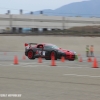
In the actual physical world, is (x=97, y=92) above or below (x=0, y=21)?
below

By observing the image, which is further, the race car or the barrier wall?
the barrier wall

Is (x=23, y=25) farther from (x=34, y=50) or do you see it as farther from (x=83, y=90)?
(x=83, y=90)

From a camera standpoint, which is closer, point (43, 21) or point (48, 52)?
point (48, 52)

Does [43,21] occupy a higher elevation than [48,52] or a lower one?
higher

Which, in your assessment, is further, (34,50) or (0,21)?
(0,21)

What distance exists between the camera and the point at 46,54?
90.7 feet

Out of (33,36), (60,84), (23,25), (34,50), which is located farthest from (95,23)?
(60,84)

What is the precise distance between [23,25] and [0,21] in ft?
22.8

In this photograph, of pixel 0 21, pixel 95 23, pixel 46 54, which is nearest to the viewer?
pixel 46 54

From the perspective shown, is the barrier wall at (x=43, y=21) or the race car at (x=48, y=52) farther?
the barrier wall at (x=43, y=21)

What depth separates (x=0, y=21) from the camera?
300ft

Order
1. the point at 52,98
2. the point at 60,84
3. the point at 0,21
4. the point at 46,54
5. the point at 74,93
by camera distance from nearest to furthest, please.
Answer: the point at 52,98 → the point at 74,93 → the point at 60,84 → the point at 46,54 → the point at 0,21

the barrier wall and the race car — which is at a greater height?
the barrier wall

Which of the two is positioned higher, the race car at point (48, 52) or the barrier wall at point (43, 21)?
the barrier wall at point (43, 21)
